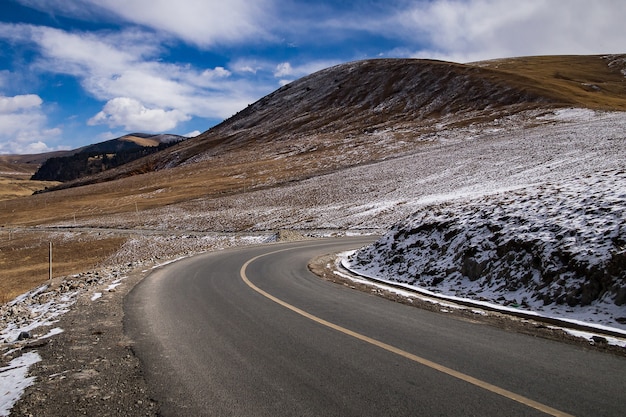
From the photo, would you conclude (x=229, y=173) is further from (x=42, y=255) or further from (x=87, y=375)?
(x=87, y=375)

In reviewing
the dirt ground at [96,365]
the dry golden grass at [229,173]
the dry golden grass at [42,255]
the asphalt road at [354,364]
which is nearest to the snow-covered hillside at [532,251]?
the dirt ground at [96,365]

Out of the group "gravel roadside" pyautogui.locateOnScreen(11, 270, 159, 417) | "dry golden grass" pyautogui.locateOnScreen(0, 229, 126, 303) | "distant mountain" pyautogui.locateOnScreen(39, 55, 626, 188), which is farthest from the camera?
"distant mountain" pyautogui.locateOnScreen(39, 55, 626, 188)

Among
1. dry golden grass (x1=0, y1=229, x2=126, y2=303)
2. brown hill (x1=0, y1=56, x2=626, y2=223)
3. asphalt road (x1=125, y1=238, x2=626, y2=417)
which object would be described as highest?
brown hill (x1=0, y1=56, x2=626, y2=223)

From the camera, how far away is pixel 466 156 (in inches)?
1978

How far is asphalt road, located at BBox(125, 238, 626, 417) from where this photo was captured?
405 cm

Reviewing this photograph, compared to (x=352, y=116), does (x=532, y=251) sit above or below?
below

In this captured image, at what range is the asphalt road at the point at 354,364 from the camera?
159 inches

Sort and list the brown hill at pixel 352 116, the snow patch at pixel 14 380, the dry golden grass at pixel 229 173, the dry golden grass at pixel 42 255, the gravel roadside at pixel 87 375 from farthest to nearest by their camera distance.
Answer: the brown hill at pixel 352 116, the dry golden grass at pixel 229 173, the dry golden grass at pixel 42 255, the snow patch at pixel 14 380, the gravel roadside at pixel 87 375

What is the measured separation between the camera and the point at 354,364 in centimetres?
512

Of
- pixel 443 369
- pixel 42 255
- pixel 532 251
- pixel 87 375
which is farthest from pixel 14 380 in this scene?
pixel 42 255

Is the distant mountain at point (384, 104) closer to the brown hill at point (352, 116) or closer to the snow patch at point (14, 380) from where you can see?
the brown hill at point (352, 116)

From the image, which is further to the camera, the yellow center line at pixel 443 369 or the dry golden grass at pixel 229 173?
the dry golden grass at pixel 229 173

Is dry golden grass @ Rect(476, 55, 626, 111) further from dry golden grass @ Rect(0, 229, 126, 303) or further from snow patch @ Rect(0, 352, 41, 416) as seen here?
snow patch @ Rect(0, 352, 41, 416)

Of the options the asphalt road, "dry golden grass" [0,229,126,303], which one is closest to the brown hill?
"dry golden grass" [0,229,126,303]
